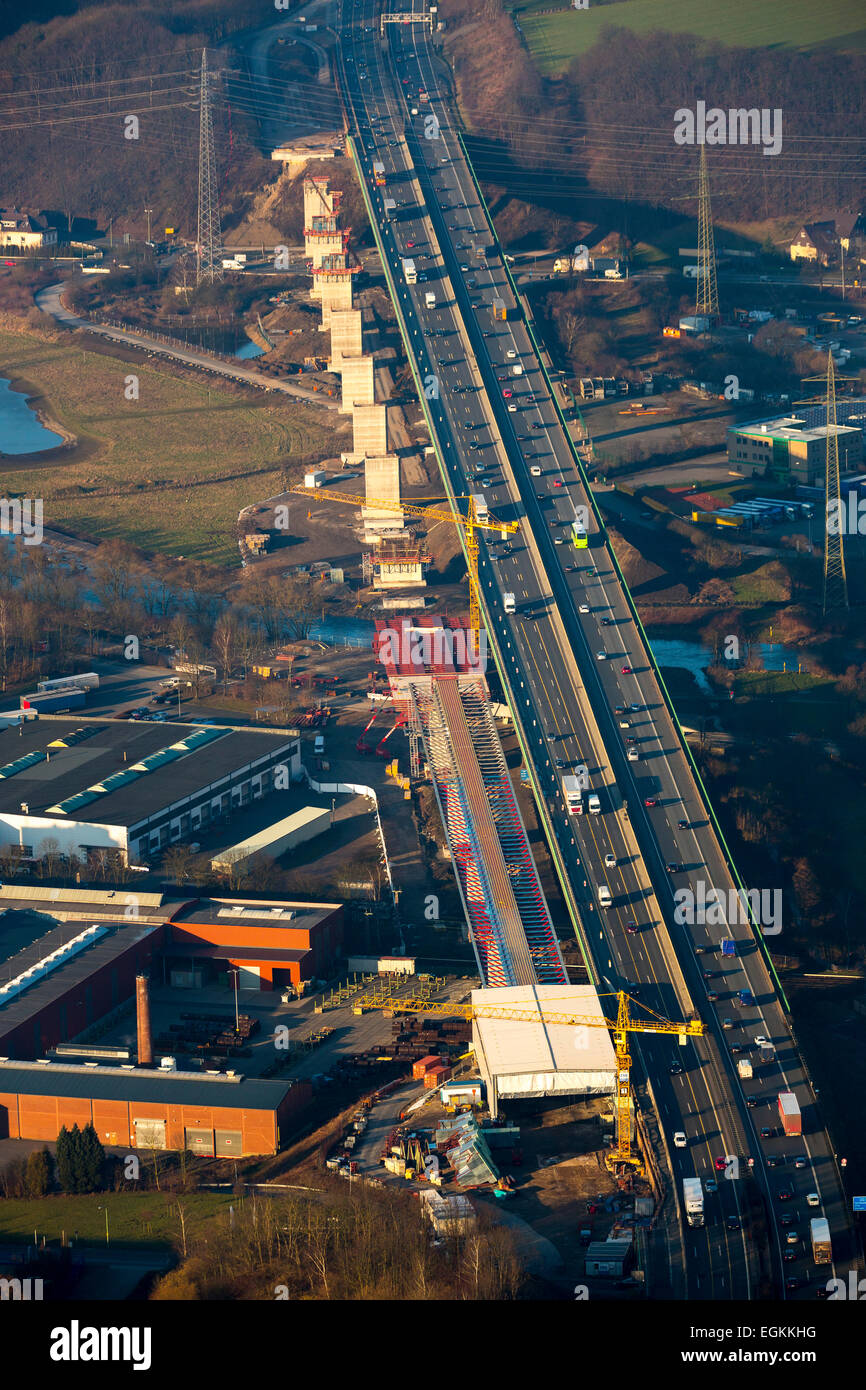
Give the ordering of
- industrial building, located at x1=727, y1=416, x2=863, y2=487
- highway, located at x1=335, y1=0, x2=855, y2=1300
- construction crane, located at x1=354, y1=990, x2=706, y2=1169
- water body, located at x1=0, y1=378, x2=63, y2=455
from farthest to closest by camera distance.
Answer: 1. water body, located at x1=0, y1=378, x2=63, y2=455
2. industrial building, located at x1=727, y1=416, x2=863, y2=487
3. construction crane, located at x1=354, y1=990, x2=706, y2=1169
4. highway, located at x1=335, y1=0, x2=855, y2=1300

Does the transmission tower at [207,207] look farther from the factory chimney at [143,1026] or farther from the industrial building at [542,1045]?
the factory chimney at [143,1026]

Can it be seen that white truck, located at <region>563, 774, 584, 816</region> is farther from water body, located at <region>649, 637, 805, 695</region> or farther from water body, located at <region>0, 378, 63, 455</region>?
water body, located at <region>0, 378, 63, 455</region>

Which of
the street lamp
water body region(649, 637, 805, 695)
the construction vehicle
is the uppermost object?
water body region(649, 637, 805, 695)

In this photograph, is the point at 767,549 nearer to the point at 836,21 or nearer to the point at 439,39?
the point at 439,39

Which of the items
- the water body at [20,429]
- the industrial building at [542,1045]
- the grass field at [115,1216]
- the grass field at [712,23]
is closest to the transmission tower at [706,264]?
the grass field at [712,23]

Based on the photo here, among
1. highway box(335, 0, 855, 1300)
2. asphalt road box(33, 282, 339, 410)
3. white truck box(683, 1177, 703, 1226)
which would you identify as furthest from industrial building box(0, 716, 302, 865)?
asphalt road box(33, 282, 339, 410)

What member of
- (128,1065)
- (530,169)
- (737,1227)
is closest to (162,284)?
(530,169)
